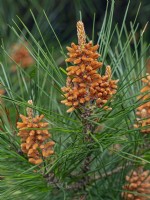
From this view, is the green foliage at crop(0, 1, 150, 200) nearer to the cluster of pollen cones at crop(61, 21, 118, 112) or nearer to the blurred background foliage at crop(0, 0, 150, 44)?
the cluster of pollen cones at crop(61, 21, 118, 112)

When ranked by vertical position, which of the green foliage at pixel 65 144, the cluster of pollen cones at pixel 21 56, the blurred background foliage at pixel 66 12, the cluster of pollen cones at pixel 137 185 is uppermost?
the blurred background foliage at pixel 66 12

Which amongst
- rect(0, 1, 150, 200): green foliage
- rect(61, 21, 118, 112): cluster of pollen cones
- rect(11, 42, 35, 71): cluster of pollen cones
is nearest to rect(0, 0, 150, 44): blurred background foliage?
rect(11, 42, 35, 71): cluster of pollen cones

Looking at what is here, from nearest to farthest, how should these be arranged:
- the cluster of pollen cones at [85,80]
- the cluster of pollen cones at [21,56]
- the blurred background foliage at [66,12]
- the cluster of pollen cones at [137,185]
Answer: the cluster of pollen cones at [85,80], the cluster of pollen cones at [137,185], the cluster of pollen cones at [21,56], the blurred background foliage at [66,12]

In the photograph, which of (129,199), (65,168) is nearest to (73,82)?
(65,168)

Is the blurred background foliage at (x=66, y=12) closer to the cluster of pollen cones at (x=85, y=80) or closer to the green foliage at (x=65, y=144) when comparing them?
the green foliage at (x=65, y=144)

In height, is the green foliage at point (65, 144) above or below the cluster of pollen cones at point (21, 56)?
below

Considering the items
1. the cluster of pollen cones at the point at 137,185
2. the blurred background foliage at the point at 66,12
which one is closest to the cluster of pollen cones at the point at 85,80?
the cluster of pollen cones at the point at 137,185
